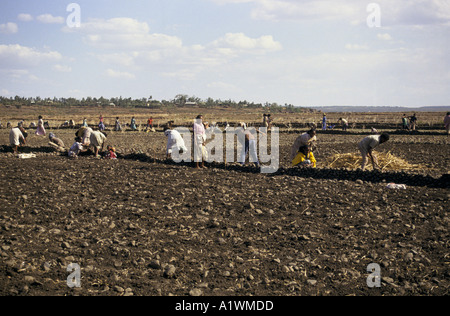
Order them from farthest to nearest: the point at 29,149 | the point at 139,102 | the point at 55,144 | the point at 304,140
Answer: the point at 139,102, the point at 29,149, the point at 55,144, the point at 304,140

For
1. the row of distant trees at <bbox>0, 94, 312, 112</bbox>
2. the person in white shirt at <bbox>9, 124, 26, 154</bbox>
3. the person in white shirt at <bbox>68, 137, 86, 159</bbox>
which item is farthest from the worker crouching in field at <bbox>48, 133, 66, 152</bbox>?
the row of distant trees at <bbox>0, 94, 312, 112</bbox>

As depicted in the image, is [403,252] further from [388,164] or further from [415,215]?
[388,164]

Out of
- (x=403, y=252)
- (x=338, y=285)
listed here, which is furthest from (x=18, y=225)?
(x=403, y=252)

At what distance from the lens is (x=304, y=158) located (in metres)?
12.7

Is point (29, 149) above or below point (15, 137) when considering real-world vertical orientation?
below

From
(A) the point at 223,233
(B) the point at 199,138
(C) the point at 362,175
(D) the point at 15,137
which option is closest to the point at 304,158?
(C) the point at 362,175

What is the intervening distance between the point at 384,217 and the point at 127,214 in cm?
485

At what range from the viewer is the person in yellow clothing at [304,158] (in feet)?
41.5

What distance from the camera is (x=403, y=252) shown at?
243 inches

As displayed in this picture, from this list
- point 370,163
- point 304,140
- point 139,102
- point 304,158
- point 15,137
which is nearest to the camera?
point 304,140

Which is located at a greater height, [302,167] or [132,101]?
[132,101]

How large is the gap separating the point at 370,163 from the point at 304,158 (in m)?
2.66

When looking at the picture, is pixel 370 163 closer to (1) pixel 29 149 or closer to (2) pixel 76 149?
(2) pixel 76 149
